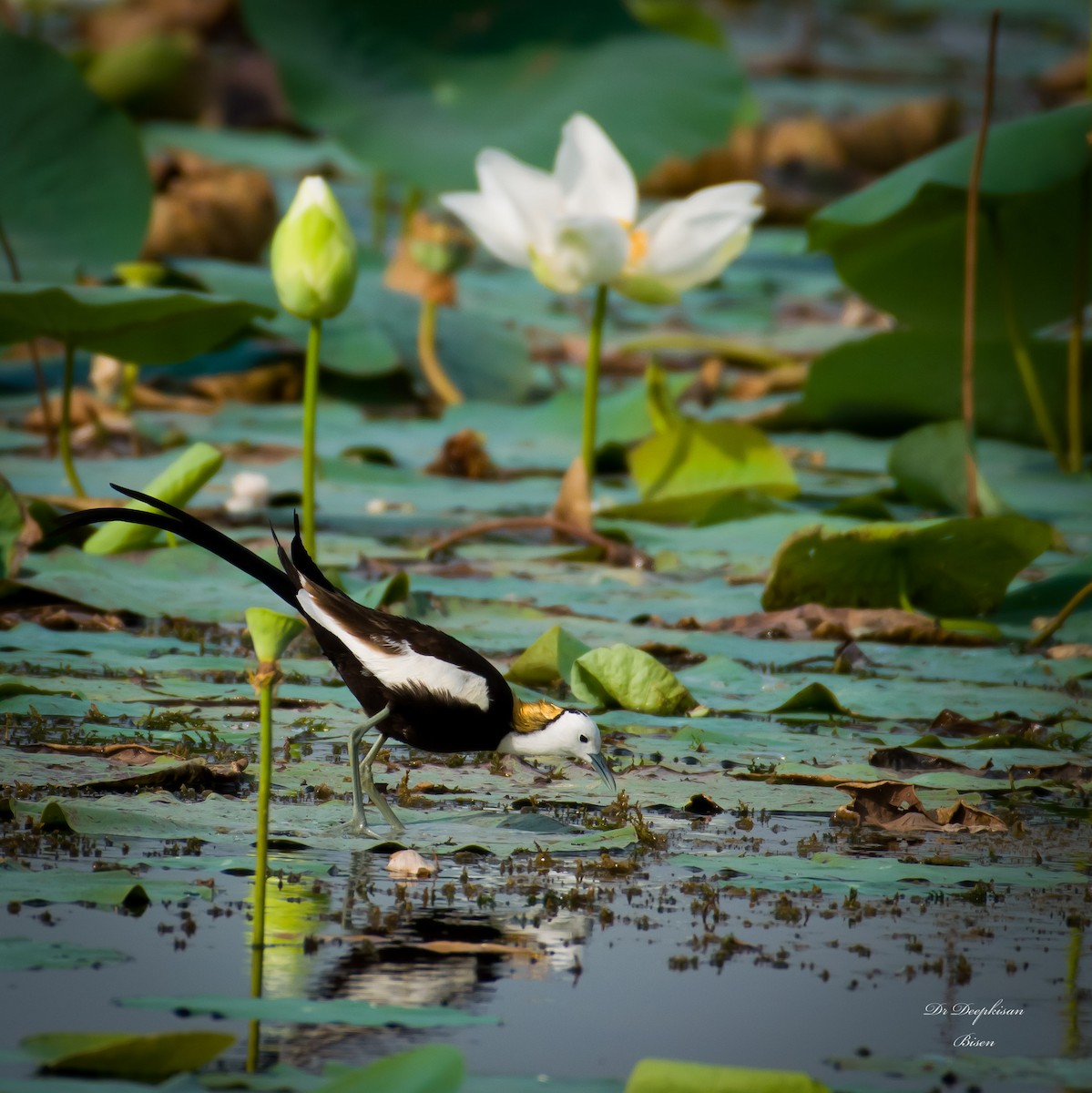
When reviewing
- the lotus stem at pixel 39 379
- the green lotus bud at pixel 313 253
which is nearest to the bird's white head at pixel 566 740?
the green lotus bud at pixel 313 253

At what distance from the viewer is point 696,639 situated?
3.54 meters

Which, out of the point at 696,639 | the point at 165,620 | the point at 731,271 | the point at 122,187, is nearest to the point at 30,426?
the point at 122,187

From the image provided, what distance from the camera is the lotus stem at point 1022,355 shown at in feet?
16.0

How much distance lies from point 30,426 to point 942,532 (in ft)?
10.9

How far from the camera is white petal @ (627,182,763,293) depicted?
13.9 feet

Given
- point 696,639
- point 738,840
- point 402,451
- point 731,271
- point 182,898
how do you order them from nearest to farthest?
point 182,898, point 738,840, point 696,639, point 402,451, point 731,271

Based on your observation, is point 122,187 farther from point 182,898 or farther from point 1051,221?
point 182,898

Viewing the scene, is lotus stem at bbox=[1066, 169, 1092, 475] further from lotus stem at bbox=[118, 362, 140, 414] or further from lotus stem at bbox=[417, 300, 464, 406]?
lotus stem at bbox=[118, 362, 140, 414]

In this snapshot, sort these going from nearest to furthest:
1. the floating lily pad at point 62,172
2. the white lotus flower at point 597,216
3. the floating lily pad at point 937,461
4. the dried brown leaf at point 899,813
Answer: the dried brown leaf at point 899,813 → the white lotus flower at point 597,216 → the floating lily pad at point 937,461 → the floating lily pad at point 62,172

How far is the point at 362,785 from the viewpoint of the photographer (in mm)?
2520

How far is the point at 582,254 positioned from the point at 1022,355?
1.69m

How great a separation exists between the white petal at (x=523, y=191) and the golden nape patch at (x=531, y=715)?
183 centimetres

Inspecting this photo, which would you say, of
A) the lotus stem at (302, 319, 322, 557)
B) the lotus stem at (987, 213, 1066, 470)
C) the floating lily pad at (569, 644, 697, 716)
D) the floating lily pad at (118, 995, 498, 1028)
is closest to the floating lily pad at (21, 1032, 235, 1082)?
the floating lily pad at (118, 995, 498, 1028)

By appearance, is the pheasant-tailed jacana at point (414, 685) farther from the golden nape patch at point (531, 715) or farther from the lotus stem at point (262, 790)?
the lotus stem at point (262, 790)
